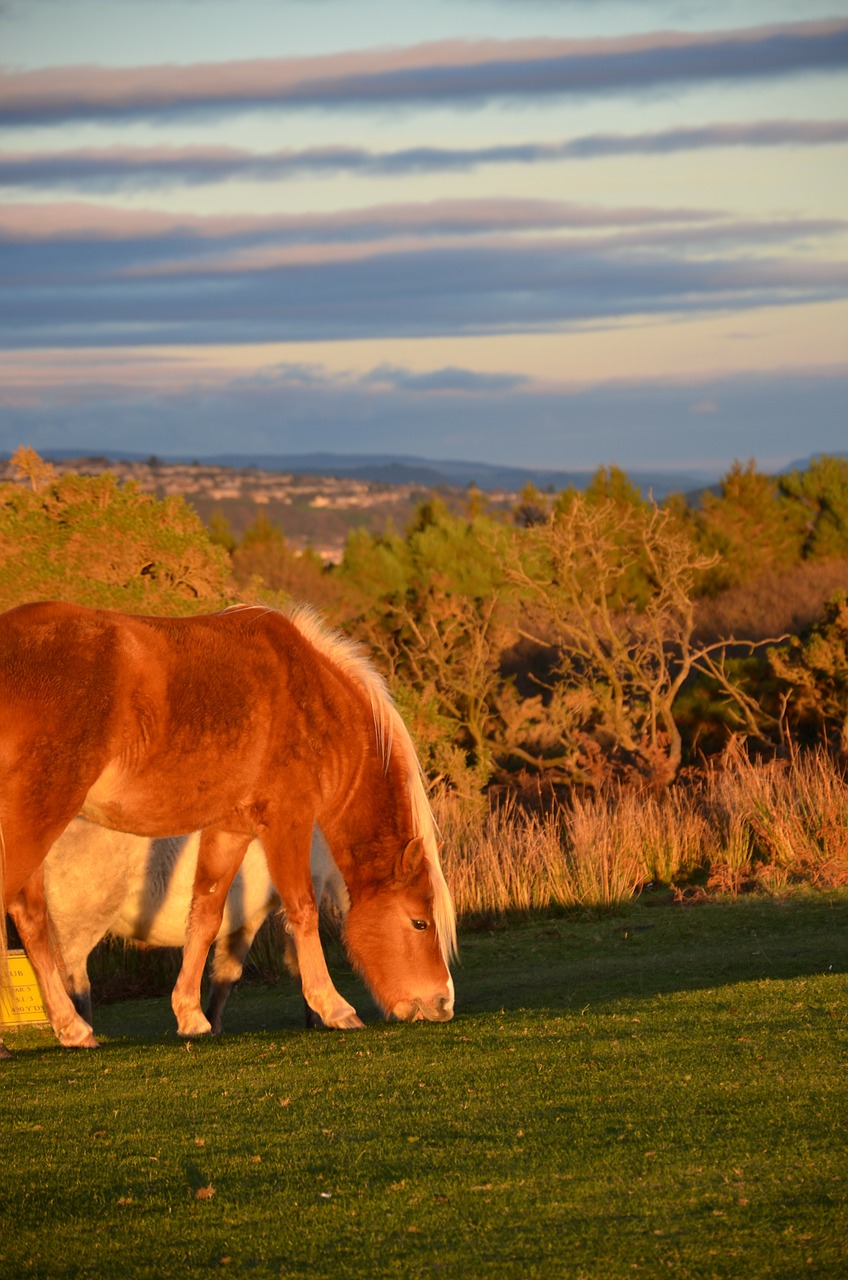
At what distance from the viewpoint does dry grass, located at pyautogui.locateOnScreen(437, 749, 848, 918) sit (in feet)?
35.0

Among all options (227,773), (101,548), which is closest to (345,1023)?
(227,773)

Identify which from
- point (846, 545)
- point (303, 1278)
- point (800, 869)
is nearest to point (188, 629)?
point (303, 1278)

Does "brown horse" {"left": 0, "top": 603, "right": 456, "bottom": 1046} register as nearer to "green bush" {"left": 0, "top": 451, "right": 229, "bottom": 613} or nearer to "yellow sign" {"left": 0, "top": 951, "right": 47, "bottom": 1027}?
"yellow sign" {"left": 0, "top": 951, "right": 47, "bottom": 1027}

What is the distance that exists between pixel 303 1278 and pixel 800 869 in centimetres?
802

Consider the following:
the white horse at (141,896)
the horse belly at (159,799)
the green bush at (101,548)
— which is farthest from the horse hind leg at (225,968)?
the green bush at (101,548)

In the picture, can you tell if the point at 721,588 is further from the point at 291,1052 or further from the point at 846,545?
the point at 291,1052

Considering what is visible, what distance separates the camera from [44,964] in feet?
20.9

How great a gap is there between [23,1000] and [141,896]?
100 centimetres

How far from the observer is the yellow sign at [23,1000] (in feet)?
24.6

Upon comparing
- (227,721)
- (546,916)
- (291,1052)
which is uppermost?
(227,721)

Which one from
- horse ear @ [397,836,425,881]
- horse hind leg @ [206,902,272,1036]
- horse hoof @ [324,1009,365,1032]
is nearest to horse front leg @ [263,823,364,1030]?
horse hoof @ [324,1009,365,1032]

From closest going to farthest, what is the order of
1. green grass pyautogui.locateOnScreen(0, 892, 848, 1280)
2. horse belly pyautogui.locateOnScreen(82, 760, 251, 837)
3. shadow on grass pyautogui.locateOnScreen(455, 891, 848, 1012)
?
green grass pyautogui.locateOnScreen(0, 892, 848, 1280) < horse belly pyautogui.locateOnScreen(82, 760, 251, 837) < shadow on grass pyautogui.locateOnScreen(455, 891, 848, 1012)

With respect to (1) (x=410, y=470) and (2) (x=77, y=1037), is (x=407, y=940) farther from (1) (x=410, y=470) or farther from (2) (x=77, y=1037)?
(1) (x=410, y=470)

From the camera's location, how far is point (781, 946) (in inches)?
330
